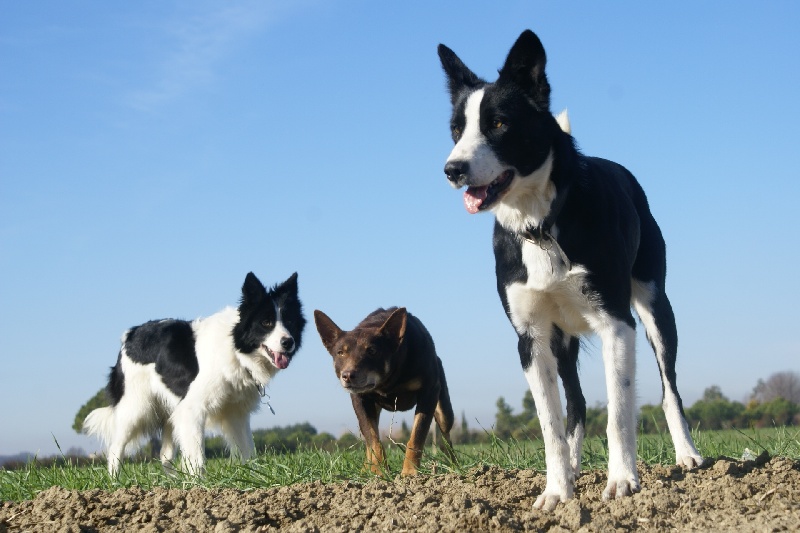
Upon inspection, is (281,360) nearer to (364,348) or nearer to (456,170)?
(364,348)

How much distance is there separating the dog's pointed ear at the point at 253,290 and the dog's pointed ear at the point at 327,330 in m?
2.89

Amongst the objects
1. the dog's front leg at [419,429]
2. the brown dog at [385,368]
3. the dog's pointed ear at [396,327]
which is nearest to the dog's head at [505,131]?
the dog's front leg at [419,429]

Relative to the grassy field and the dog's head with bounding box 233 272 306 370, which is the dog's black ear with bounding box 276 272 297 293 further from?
the grassy field

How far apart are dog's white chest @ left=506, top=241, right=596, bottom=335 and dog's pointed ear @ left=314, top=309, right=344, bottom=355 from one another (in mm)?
2561

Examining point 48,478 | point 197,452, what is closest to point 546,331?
point 48,478

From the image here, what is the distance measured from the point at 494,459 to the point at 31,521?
299 cm

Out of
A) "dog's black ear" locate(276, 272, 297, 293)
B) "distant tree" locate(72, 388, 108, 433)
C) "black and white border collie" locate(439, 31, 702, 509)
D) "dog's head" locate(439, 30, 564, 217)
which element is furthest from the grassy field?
"distant tree" locate(72, 388, 108, 433)

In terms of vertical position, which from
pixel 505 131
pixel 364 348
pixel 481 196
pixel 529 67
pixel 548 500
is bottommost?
pixel 548 500

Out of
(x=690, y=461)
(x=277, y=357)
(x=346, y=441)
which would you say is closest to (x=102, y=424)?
(x=277, y=357)

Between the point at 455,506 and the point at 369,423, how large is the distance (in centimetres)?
261

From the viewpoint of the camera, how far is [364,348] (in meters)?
7.00

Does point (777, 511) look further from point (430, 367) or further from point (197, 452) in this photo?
point (197, 452)

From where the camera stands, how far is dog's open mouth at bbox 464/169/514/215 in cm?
463

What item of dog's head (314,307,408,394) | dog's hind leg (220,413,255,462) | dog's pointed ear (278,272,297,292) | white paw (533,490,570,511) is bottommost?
white paw (533,490,570,511)
